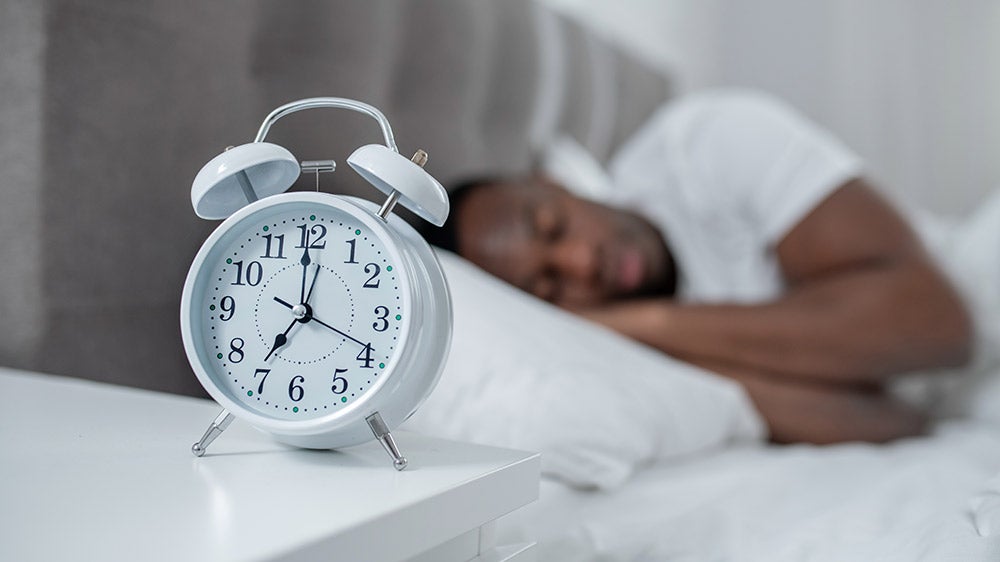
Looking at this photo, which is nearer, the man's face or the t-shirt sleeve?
the man's face

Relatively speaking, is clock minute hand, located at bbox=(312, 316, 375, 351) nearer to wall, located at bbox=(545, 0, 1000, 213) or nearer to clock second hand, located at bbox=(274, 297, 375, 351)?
clock second hand, located at bbox=(274, 297, 375, 351)

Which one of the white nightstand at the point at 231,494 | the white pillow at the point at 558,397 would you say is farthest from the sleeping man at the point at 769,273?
the white nightstand at the point at 231,494

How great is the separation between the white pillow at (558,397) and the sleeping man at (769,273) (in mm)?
336

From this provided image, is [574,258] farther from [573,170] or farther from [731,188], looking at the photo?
[731,188]

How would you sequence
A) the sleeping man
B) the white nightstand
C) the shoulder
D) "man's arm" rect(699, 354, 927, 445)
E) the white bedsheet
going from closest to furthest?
1. the white nightstand
2. the white bedsheet
3. "man's arm" rect(699, 354, 927, 445)
4. the sleeping man
5. the shoulder

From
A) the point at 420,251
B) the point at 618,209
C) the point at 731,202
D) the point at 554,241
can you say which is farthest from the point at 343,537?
the point at 731,202

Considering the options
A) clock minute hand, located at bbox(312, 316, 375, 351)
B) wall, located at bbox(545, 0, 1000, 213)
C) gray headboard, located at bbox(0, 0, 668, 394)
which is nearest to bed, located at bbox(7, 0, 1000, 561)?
gray headboard, located at bbox(0, 0, 668, 394)

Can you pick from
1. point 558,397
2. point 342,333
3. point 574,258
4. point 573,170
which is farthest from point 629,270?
point 342,333

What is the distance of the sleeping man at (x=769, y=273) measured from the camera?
1.41m

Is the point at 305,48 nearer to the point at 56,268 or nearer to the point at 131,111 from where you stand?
the point at 131,111

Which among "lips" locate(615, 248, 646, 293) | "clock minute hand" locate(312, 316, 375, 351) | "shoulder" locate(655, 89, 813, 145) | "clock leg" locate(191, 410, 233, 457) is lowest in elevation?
"lips" locate(615, 248, 646, 293)

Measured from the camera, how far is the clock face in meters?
0.54

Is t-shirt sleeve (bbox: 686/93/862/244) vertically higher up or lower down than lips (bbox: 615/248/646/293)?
higher up

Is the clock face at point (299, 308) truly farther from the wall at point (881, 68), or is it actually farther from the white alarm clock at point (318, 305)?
the wall at point (881, 68)
